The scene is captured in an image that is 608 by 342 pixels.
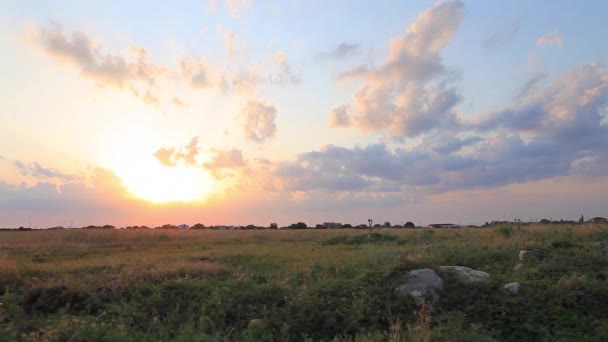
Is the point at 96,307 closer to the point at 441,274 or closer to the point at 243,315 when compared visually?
the point at 243,315

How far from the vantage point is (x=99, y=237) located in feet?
120

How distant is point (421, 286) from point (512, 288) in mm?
2052

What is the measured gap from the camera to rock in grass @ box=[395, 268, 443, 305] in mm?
10094

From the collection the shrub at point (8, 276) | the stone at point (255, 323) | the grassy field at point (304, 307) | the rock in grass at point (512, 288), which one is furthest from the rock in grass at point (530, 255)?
the shrub at point (8, 276)

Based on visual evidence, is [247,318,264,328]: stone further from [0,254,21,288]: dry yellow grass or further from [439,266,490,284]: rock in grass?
[0,254,21,288]: dry yellow grass

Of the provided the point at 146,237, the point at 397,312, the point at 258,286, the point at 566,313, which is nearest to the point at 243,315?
the point at 258,286

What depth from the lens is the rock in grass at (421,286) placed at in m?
10.1

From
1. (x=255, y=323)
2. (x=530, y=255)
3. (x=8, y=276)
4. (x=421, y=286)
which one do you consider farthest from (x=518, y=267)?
(x=8, y=276)

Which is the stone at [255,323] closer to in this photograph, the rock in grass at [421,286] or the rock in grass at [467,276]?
the rock in grass at [421,286]

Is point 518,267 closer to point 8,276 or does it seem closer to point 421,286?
point 421,286

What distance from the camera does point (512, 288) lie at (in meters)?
10.4

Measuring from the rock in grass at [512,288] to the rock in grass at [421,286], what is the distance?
145cm

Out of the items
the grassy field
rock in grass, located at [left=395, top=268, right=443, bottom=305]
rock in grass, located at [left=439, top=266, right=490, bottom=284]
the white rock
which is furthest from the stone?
the white rock

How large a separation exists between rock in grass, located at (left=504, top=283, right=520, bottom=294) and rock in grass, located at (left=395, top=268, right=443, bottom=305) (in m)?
1.45
